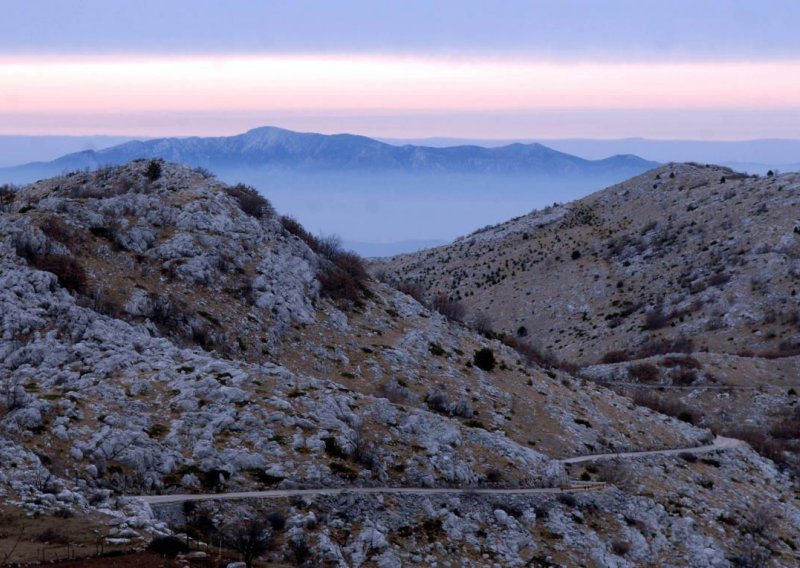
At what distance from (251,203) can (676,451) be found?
33238 mm

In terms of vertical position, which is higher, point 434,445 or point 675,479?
point 434,445

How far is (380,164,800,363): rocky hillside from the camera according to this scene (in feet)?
288

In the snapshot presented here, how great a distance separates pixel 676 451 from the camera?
5019 centimetres

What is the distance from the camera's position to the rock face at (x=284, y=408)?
1293 inches

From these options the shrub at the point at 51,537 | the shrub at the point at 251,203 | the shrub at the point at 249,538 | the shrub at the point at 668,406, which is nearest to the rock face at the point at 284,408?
the shrub at the point at 251,203

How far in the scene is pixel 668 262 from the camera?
10619 cm

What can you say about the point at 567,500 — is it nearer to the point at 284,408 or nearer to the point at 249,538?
the point at 284,408

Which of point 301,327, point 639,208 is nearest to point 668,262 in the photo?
point 639,208

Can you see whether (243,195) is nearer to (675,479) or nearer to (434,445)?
(434,445)

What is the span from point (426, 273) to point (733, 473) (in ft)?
278

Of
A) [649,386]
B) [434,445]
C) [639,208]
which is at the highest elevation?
[639,208]

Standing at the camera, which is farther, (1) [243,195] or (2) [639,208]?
(2) [639,208]

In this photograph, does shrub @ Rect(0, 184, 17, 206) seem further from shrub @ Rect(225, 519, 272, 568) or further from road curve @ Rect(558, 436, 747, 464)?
road curve @ Rect(558, 436, 747, 464)

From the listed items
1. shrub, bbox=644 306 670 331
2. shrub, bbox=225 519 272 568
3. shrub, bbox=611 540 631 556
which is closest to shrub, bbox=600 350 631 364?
shrub, bbox=644 306 670 331
